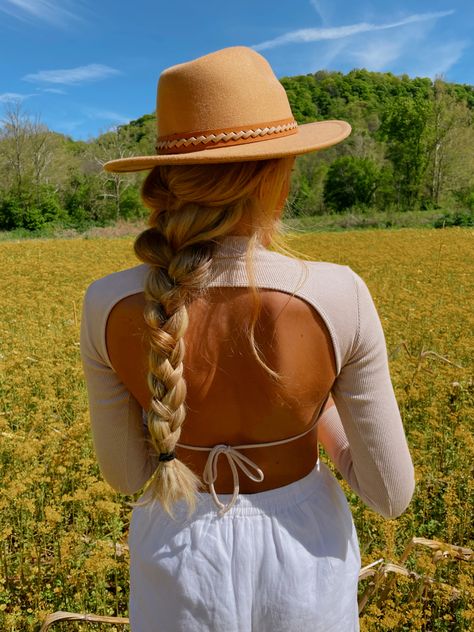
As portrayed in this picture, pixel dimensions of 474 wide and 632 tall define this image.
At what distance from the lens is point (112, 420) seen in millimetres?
1212

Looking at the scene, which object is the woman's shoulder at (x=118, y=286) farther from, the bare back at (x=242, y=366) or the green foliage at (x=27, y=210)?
the green foliage at (x=27, y=210)

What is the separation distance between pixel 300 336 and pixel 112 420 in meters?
0.50

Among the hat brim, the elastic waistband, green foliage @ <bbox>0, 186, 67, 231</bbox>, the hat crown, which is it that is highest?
green foliage @ <bbox>0, 186, 67, 231</bbox>

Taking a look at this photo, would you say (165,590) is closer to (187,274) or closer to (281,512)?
(281,512)

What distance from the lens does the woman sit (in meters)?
0.95

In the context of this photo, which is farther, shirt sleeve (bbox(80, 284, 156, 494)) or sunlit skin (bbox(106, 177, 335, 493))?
shirt sleeve (bbox(80, 284, 156, 494))

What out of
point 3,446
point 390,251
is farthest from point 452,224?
point 3,446

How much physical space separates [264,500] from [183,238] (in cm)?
57

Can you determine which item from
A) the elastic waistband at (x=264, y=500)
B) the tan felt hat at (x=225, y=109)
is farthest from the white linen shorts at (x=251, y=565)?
the tan felt hat at (x=225, y=109)

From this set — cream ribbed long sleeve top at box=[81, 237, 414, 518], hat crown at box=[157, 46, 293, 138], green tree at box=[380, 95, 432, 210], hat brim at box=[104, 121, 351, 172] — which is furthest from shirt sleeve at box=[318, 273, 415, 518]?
green tree at box=[380, 95, 432, 210]

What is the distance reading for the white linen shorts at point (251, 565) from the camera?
111 cm

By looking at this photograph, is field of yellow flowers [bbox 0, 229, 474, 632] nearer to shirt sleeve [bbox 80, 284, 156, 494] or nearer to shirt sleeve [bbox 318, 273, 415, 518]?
shirt sleeve [bbox 318, 273, 415, 518]

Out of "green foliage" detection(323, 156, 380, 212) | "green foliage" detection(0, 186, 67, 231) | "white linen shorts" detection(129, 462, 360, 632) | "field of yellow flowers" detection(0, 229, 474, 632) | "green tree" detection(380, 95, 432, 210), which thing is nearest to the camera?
"white linen shorts" detection(129, 462, 360, 632)

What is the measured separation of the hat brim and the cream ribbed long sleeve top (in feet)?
0.48
